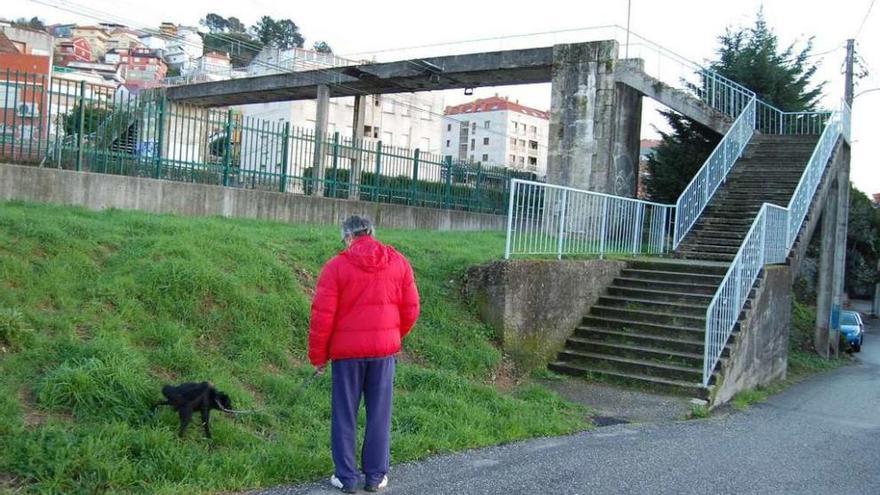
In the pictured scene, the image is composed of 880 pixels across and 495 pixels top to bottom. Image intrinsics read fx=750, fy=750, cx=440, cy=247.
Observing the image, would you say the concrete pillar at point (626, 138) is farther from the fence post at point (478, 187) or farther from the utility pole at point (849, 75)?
the utility pole at point (849, 75)

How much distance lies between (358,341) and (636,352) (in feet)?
20.2

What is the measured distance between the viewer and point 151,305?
21.6 feet

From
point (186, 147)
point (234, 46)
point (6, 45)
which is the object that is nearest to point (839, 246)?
point (186, 147)

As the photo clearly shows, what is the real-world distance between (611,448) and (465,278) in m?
3.67

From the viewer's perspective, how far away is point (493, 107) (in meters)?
105

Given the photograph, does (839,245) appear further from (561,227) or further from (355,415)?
(355,415)

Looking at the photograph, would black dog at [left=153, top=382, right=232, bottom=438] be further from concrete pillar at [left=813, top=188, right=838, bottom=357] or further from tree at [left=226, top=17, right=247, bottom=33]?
tree at [left=226, top=17, right=247, bottom=33]

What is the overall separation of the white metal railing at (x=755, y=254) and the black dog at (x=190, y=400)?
6149 mm

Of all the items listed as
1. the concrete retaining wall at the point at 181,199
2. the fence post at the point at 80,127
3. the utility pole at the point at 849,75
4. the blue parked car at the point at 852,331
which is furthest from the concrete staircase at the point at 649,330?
the blue parked car at the point at 852,331

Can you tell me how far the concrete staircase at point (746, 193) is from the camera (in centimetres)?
1415

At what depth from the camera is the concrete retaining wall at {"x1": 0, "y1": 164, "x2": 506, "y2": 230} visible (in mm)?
10016

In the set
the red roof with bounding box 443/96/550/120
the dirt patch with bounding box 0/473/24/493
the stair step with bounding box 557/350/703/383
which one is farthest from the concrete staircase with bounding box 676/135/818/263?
the red roof with bounding box 443/96/550/120

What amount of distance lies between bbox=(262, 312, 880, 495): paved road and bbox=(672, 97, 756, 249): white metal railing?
6298 mm

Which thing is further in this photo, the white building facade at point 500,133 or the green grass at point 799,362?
the white building facade at point 500,133
